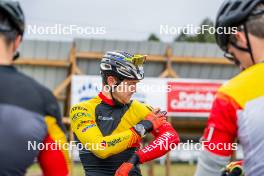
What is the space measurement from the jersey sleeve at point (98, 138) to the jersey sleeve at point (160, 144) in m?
0.14

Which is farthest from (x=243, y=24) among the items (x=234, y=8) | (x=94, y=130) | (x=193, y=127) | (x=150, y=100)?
(x=193, y=127)

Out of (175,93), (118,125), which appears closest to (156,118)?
(118,125)

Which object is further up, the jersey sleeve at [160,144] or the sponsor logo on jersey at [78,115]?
the sponsor logo on jersey at [78,115]

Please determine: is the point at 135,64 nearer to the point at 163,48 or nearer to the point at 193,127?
the point at 163,48

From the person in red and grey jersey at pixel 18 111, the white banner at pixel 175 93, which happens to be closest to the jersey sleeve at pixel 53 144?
the person in red and grey jersey at pixel 18 111

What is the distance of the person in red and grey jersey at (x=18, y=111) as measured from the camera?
319 cm

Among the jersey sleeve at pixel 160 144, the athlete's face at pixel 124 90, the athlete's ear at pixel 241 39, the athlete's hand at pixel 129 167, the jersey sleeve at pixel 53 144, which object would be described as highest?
the athlete's ear at pixel 241 39

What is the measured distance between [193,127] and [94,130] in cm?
2109

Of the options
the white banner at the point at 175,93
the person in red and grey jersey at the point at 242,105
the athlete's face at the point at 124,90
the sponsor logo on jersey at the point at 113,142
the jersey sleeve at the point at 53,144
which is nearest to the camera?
the person in red and grey jersey at the point at 242,105

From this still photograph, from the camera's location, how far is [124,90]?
5.61 metres

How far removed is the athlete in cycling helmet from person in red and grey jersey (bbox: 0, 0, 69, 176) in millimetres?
1794

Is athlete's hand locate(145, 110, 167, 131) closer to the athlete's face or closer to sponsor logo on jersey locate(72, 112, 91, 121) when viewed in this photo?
the athlete's face

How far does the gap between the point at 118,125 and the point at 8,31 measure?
2438 mm

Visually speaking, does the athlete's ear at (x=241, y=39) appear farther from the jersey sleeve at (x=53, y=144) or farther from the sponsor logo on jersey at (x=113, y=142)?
the sponsor logo on jersey at (x=113, y=142)
